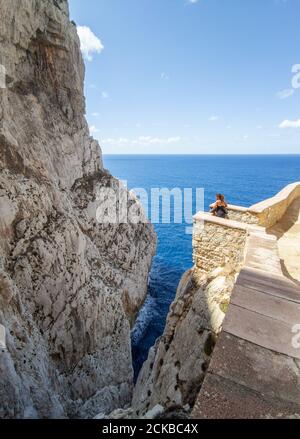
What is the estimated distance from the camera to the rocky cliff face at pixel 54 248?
37.2 feet

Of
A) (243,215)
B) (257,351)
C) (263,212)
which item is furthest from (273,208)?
(257,351)

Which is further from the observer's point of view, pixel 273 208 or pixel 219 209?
pixel 273 208

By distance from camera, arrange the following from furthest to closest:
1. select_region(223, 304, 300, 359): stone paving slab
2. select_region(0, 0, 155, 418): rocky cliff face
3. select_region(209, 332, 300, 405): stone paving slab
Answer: select_region(0, 0, 155, 418): rocky cliff face → select_region(223, 304, 300, 359): stone paving slab → select_region(209, 332, 300, 405): stone paving slab

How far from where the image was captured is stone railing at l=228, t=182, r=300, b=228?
377 inches

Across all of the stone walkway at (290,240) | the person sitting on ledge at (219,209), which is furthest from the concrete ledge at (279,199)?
the person sitting on ledge at (219,209)

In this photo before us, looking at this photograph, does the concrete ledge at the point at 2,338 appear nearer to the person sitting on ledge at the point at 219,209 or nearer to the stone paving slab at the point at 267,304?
the stone paving slab at the point at 267,304

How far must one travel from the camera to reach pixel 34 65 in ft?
72.3

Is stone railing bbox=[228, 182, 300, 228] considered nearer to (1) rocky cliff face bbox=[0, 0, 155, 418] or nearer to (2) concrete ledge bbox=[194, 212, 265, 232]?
(2) concrete ledge bbox=[194, 212, 265, 232]

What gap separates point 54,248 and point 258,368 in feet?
52.1

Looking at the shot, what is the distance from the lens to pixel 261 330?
124 inches

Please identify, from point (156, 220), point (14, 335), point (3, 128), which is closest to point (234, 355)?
point (14, 335)

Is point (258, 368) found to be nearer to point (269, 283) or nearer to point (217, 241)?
point (269, 283)

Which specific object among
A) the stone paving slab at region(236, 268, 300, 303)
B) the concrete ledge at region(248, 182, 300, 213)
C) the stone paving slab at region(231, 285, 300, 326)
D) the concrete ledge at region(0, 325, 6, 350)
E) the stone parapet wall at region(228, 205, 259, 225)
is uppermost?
the concrete ledge at region(248, 182, 300, 213)

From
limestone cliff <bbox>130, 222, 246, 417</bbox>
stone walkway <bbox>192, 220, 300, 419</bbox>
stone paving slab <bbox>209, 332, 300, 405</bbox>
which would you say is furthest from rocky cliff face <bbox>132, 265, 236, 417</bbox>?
stone paving slab <bbox>209, 332, 300, 405</bbox>
